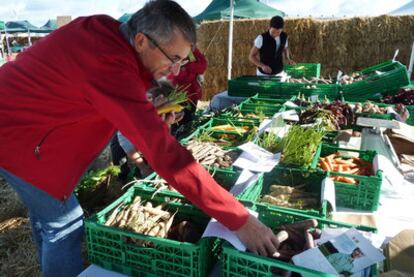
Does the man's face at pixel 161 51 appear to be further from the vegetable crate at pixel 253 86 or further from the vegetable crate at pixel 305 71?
the vegetable crate at pixel 305 71

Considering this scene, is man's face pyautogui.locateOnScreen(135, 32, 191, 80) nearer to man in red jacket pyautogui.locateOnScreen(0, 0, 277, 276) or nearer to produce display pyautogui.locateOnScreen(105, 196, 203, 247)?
man in red jacket pyautogui.locateOnScreen(0, 0, 277, 276)

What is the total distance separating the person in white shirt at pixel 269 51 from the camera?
19.4ft

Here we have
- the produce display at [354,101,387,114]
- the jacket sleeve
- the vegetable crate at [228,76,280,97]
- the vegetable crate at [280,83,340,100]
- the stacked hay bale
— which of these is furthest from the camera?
the stacked hay bale

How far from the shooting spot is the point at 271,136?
2803mm

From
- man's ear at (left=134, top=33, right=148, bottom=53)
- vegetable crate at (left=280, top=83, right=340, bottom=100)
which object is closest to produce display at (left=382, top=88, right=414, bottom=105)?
vegetable crate at (left=280, top=83, right=340, bottom=100)

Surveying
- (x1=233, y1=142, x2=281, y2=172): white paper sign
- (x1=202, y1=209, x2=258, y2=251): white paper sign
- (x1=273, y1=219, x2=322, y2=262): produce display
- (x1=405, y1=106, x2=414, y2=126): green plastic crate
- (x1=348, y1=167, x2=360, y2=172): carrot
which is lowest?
(x1=405, y1=106, x2=414, y2=126): green plastic crate

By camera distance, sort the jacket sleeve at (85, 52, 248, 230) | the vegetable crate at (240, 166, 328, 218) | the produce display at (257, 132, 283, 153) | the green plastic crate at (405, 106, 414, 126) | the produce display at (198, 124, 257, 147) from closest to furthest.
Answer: the jacket sleeve at (85, 52, 248, 230), the vegetable crate at (240, 166, 328, 218), the produce display at (257, 132, 283, 153), the produce display at (198, 124, 257, 147), the green plastic crate at (405, 106, 414, 126)

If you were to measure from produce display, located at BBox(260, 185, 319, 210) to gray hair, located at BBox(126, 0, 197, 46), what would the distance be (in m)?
1.18

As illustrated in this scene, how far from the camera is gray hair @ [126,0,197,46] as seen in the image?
4.42 ft

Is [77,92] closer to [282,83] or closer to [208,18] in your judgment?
[282,83]

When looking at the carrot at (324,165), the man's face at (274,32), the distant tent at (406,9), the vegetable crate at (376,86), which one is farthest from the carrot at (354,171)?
the distant tent at (406,9)

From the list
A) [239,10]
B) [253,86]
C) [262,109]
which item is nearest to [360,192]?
[262,109]

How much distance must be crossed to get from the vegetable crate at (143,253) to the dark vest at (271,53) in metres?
4.71

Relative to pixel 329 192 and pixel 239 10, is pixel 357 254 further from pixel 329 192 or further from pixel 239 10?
pixel 239 10
